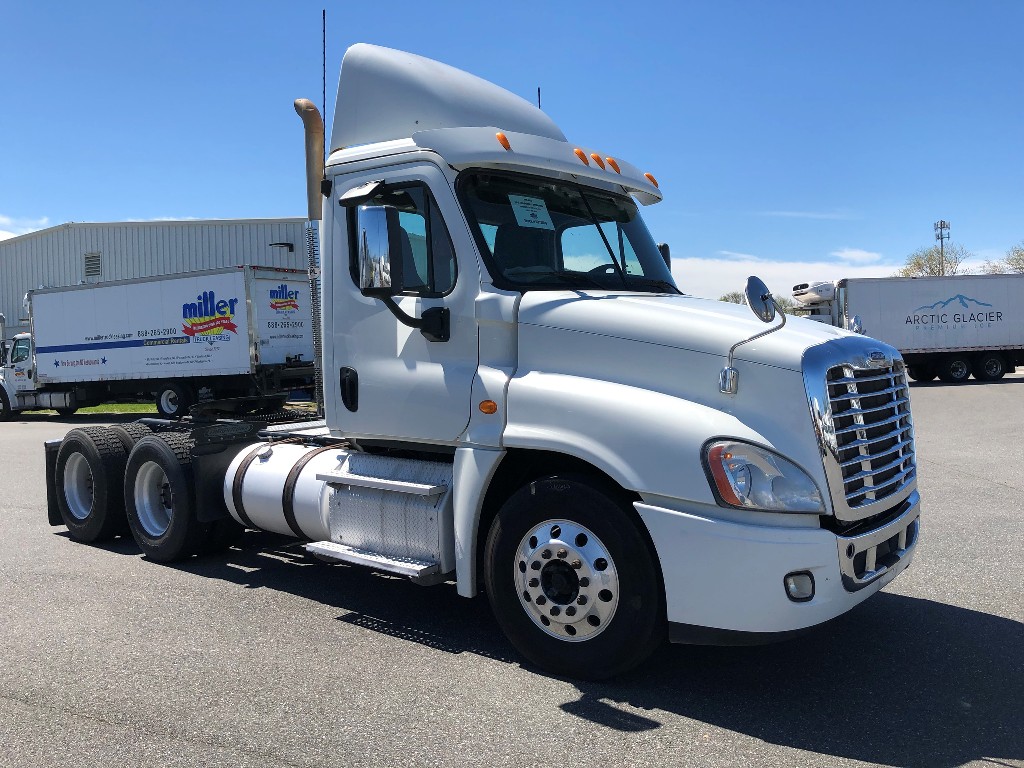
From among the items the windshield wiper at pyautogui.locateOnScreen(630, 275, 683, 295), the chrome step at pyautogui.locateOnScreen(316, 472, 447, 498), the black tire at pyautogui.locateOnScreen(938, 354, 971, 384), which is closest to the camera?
the chrome step at pyautogui.locateOnScreen(316, 472, 447, 498)

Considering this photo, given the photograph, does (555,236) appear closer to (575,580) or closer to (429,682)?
(575,580)

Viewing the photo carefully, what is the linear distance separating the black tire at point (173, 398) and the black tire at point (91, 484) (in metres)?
15.1

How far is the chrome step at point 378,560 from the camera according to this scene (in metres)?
4.93

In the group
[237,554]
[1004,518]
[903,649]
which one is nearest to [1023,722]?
[903,649]

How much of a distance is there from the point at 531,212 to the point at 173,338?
19.6m

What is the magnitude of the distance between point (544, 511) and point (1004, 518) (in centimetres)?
601

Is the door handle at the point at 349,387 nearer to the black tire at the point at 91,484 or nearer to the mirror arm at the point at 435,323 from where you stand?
the mirror arm at the point at 435,323

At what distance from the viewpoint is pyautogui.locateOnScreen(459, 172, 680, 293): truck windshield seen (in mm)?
4926

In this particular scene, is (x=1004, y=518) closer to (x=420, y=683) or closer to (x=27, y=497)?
(x=420, y=683)

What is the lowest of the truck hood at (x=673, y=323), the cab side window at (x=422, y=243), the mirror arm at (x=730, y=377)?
the mirror arm at (x=730, y=377)

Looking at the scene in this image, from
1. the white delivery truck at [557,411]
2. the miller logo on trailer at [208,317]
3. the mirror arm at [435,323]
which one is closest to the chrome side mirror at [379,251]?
the white delivery truck at [557,411]

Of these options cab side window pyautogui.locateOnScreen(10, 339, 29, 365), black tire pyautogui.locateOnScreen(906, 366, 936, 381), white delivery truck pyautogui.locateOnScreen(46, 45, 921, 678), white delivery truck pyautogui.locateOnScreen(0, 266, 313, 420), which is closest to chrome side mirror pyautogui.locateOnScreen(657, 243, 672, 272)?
white delivery truck pyautogui.locateOnScreen(46, 45, 921, 678)

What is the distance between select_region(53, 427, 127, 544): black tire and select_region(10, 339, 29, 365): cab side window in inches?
827

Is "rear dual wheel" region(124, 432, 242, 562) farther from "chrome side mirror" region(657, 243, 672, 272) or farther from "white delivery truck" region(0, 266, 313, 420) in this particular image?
"white delivery truck" region(0, 266, 313, 420)
